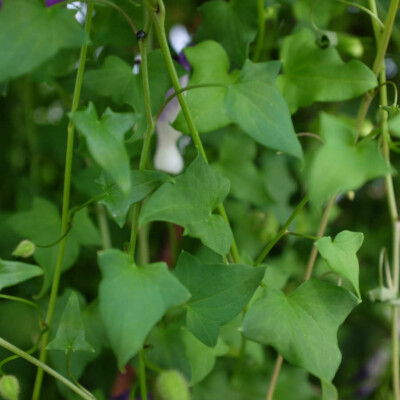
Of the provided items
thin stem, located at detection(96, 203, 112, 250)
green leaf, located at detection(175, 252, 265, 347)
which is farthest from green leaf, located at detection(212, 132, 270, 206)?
green leaf, located at detection(175, 252, 265, 347)

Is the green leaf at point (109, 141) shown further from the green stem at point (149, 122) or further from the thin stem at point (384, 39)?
the thin stem at point (384, 39)

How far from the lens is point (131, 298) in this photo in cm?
29

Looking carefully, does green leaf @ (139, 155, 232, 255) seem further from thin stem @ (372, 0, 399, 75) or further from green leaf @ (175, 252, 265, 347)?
thin stem @ (372, 0, 399, 75)

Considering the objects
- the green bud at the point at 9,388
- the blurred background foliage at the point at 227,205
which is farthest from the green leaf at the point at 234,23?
the green bud at the point at 9,388

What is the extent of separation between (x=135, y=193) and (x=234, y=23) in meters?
0.23

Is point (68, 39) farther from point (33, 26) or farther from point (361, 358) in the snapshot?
point (361, 358)

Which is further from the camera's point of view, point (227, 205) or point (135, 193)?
point (227, 205)

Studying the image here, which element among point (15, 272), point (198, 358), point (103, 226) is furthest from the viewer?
point (103, 226)

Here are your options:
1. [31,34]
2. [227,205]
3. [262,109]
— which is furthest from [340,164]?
[227,205]

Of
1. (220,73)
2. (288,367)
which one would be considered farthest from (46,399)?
(220,73)

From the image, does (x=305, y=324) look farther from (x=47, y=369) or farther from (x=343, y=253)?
(x=47, y=369)

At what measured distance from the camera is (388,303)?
488 millimetres

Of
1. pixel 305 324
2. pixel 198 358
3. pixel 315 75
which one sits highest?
pixel 315 75

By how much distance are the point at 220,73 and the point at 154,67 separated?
57mm
